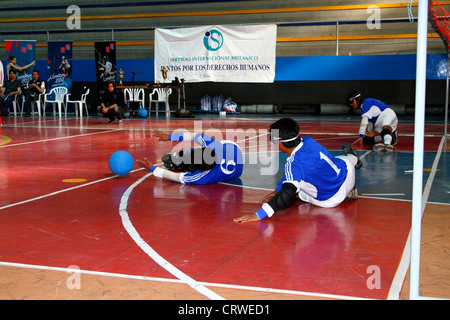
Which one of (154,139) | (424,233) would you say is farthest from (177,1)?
(424,233)

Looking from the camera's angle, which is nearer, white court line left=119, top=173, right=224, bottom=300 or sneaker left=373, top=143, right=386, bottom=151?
white court line left=119, top=173, right=224, bottom=300

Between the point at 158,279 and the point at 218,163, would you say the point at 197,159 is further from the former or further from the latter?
the point at 158,279

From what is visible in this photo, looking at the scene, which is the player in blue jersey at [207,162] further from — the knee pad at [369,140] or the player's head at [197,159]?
the knee pad at [369,140]

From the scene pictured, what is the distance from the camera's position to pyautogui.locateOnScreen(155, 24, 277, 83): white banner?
2089 centimetres

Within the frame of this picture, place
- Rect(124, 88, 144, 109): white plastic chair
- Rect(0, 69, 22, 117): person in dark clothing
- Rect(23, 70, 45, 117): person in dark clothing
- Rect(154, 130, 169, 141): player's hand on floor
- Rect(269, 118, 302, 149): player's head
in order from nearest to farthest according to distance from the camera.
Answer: Rect(269, 118, 302, 149): player's head < Rect(154, 130, 169, 141): player's hand on floor < Rect(124, 88, 144, 109): white plastic chair < Rect(23, 70, 45, 117): person in dark clothing < Rect(0, 69, 22, 117): person in dark clothing

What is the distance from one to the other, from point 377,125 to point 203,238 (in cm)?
770

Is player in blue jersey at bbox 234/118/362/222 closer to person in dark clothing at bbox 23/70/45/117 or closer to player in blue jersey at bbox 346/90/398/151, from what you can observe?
player in blue jersey at bbox 346/90/398/151

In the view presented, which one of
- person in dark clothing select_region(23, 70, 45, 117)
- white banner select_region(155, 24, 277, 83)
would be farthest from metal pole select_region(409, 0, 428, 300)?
person in dark clothing select_region(23, 70, 45, 117)

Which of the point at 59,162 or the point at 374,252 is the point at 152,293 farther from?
the point at 59,162

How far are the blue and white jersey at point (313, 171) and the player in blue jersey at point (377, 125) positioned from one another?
5.14 meters

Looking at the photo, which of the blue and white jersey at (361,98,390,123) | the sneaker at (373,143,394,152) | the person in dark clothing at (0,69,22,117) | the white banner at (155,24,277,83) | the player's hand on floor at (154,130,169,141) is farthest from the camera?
the person in dark clothing at (0,69,22,117)

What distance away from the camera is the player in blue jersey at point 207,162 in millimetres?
7102

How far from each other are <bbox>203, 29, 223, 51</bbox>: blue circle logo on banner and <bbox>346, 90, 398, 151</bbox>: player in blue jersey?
1078 centimetres

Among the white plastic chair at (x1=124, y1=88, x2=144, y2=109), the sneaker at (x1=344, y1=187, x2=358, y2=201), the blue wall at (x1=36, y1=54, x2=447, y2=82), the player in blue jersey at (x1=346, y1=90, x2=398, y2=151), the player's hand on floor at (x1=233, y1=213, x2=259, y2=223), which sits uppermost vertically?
the blue wall at (x1=36, y1=54, x2=447, y2=82)
